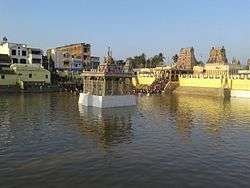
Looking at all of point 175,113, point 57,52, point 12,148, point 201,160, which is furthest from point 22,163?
point 57,52

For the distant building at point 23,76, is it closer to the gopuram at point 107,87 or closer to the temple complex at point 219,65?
the gopuram at point 107,87

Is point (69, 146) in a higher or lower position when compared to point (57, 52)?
lower

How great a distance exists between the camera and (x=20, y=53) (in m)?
111

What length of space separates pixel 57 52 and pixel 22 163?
337 ft

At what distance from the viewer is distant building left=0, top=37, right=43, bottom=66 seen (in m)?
109

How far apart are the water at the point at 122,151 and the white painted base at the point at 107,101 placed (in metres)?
7.98

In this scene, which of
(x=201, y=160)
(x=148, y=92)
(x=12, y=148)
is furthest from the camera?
(x=148, y=92)

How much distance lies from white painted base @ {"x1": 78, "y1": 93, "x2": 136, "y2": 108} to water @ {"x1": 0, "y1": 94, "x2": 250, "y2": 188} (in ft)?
26.2

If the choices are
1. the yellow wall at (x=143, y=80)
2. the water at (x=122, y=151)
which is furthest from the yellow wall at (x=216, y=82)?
the water at (x=122, y=151)

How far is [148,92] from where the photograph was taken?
9438 cm

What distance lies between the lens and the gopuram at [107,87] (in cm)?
5684

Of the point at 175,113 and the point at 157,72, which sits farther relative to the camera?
the point at 157,72

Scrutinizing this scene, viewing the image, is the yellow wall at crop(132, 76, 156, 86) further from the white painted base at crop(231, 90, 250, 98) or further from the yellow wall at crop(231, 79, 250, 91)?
the white painted base at crop(231, 90, 250, 98)

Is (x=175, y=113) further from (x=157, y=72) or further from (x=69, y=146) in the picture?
(x=157, y=72)
